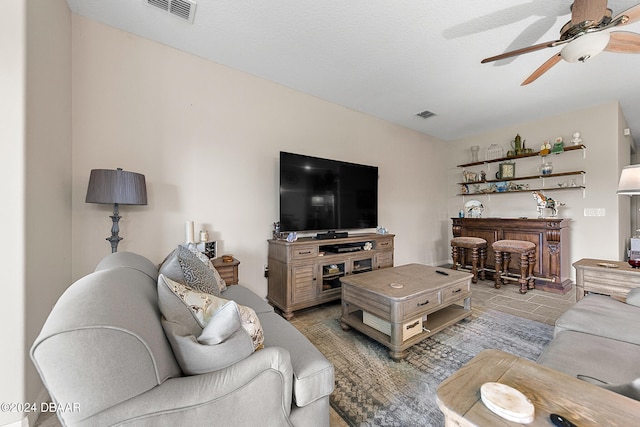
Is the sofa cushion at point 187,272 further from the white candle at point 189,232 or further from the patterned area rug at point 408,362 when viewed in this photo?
the patterned area rug at point 408,362

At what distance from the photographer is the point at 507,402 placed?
0.77 m

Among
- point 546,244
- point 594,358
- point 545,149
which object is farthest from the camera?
point 545,149

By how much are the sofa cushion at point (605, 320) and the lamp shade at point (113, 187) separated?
304cm

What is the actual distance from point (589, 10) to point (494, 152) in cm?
369

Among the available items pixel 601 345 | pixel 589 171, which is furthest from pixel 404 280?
pixel 589 171

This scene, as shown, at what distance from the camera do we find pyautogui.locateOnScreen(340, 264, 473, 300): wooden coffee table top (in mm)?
2048

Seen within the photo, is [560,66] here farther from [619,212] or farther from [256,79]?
[256,79]

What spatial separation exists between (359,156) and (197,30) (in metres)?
2.60

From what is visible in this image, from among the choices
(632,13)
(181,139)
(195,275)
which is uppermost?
(632,13)

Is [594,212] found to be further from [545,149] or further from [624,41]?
[624,41]

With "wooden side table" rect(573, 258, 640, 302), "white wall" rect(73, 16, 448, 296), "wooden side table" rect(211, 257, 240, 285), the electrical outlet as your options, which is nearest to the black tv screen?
"white wall" rect(73, 16, 448, 296)

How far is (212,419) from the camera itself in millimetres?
833

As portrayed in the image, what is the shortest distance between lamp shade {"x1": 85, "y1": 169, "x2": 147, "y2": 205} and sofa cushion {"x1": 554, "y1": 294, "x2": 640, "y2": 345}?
9.97 feet

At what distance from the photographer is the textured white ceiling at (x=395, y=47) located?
78.9 inches
